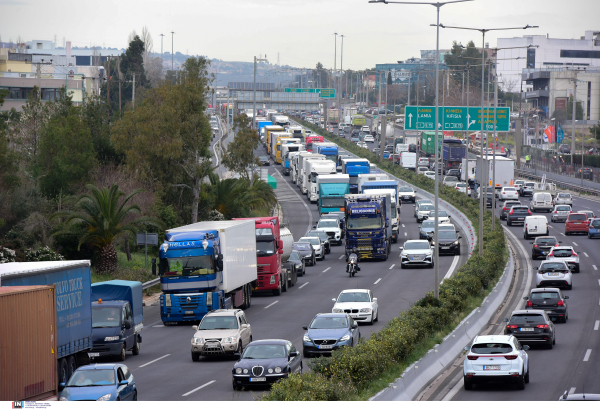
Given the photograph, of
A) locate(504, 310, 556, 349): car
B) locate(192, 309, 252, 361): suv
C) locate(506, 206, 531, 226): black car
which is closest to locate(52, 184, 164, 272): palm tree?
locate(192, 309, 252, 361): suv

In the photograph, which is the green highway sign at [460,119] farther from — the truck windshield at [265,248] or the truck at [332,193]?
the truck at [332,193]

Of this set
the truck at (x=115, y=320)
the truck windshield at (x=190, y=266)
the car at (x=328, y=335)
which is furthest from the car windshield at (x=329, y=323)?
the truck windshield at (x=190, y=266)

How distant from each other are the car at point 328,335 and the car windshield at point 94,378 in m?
8.09

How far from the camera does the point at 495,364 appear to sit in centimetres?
1920

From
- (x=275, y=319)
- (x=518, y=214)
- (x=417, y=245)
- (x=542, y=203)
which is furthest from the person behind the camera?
(x=542, y=203)

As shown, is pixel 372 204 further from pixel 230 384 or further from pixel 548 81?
pixel 548 81

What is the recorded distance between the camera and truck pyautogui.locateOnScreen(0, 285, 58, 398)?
15398 mm

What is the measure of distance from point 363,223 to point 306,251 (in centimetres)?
413

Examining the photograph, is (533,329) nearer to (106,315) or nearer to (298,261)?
(106,315)

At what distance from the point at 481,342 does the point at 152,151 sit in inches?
1314

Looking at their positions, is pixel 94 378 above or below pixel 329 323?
above

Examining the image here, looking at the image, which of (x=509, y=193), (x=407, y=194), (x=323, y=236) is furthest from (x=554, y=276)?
(x=407, y=194)

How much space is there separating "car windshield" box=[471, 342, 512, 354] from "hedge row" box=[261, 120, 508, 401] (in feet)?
5.87

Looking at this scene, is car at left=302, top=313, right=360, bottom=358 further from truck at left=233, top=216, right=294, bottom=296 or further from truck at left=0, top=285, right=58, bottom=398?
truck at left=233, top=216, right=294, bottom=296
